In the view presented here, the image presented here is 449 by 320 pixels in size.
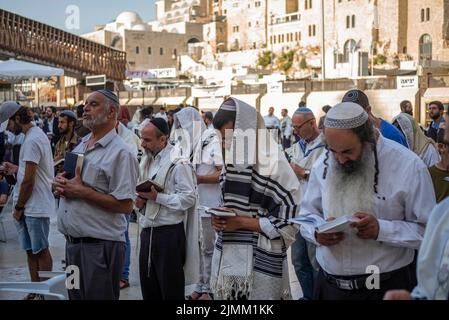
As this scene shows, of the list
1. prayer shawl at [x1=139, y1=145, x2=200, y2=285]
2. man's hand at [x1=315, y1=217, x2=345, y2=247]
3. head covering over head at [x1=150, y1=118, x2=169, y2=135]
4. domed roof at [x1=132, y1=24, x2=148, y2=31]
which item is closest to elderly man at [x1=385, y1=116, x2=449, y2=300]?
man's hand at [x1=315, y1=217, x2=345, y2=247]

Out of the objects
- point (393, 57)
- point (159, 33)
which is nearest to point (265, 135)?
point (393, 57)

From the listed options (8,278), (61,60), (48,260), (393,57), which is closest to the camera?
(48,260)

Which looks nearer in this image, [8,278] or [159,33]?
[8,278]

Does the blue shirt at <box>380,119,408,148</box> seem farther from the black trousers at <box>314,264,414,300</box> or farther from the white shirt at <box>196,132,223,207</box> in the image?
the black trousers at <box>314,264,414,300</box>

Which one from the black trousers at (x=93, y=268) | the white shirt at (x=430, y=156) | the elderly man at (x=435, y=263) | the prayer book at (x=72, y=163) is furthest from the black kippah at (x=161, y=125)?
the elderly man at (x=435, y=263)

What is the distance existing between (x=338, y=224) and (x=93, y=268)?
1680 mm

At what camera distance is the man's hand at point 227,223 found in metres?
3.39

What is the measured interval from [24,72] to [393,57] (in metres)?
59.7

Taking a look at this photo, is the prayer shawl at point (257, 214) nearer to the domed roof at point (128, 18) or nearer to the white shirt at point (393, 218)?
the white shirt at point (393, 218)

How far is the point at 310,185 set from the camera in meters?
3.25

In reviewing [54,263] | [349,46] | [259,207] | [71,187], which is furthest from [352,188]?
[349,46]

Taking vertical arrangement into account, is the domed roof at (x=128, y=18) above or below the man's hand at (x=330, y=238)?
above

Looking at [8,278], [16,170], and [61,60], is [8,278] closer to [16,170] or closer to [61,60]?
[16,170]

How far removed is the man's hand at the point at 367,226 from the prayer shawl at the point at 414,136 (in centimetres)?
237
